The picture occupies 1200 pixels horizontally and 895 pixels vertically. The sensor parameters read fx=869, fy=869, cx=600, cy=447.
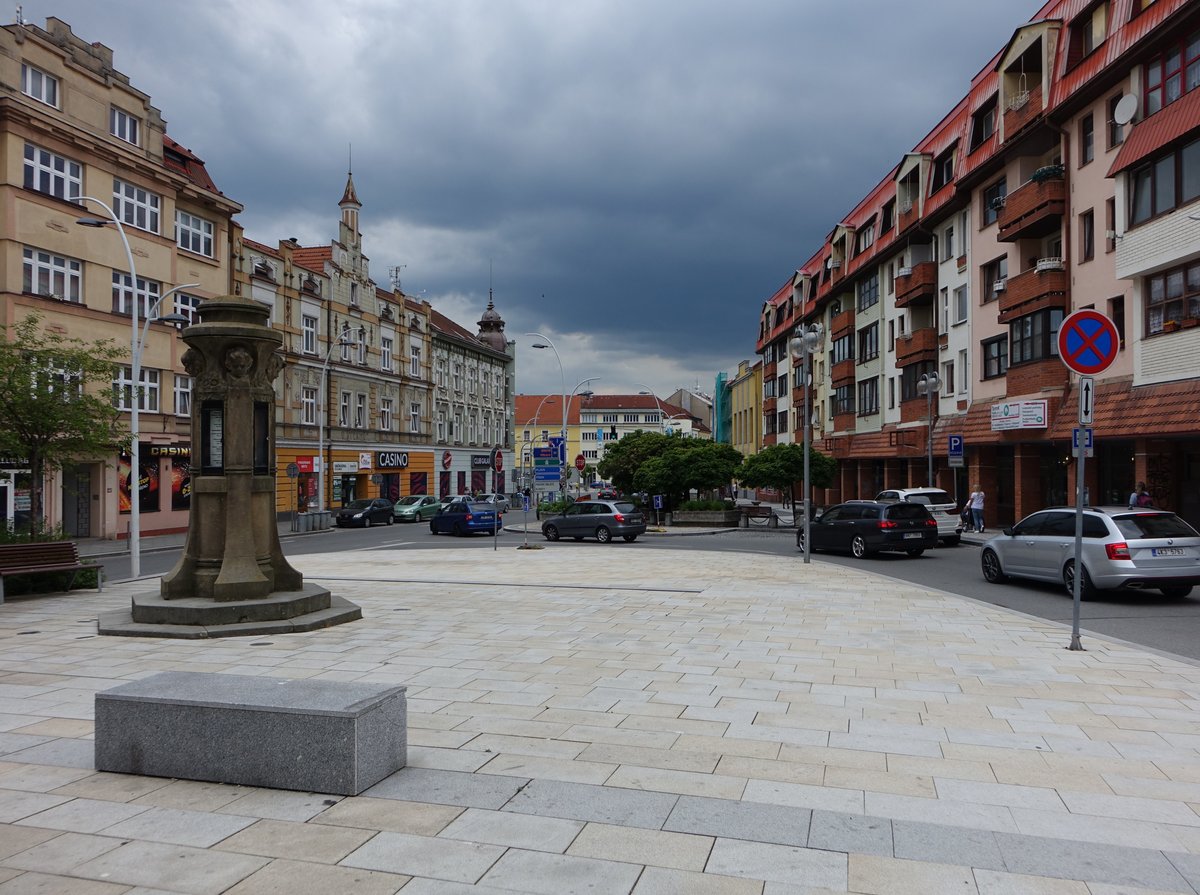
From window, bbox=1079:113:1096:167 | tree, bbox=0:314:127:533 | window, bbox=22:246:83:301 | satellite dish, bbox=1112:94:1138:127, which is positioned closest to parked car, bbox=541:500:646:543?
tree, bbox=0:314:127:533

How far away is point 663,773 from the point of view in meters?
5.54

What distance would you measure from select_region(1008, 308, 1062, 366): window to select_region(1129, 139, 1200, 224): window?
5.16m

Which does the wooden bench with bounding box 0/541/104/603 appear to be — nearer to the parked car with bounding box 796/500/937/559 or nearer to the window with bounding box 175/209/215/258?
the parked car with bounding box 796/500/937/559

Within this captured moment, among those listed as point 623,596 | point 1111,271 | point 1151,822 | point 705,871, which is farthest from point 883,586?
point 1111,271

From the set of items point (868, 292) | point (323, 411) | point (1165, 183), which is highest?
point (868, 292)

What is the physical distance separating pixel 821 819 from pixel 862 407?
152 ft

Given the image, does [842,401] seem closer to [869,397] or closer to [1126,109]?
[869,397]

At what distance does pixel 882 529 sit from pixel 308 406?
3619cm

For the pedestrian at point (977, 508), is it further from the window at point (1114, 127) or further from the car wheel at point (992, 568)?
the car wheel at point (992, 568)

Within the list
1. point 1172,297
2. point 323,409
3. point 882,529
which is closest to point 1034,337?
point 1172,297

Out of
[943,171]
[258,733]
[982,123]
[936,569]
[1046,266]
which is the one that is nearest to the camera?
[258,733]

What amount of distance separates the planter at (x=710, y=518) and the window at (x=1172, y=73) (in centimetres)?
2212

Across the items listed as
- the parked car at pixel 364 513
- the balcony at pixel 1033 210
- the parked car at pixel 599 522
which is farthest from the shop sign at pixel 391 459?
the balcony at pixel 1033 210

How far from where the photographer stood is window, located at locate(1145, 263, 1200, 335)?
21156mm
